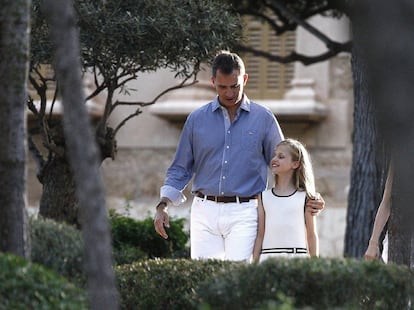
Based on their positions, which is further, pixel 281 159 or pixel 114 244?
pixel 114 244

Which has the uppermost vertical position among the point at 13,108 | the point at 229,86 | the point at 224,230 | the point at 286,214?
the point at 229,86

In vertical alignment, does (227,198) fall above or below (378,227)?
above

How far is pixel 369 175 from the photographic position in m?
12.5

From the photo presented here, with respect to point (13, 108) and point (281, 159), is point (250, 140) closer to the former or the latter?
point (281, 159)

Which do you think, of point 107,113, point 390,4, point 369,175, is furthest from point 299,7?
point 390,4

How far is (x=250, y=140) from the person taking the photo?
8.75 m

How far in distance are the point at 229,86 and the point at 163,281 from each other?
178 centimetres

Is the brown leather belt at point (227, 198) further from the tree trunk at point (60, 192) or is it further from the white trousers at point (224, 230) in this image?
the tree trunk at point (60, 192)

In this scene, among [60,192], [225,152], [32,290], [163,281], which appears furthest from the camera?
[60,192]

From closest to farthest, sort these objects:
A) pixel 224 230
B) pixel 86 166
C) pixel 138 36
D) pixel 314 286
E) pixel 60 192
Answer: pixel 86 166
pixel 314 286
pixel 224 230
pixel 138 36
pixel 60 192

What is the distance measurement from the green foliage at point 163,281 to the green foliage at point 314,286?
24.6 inches

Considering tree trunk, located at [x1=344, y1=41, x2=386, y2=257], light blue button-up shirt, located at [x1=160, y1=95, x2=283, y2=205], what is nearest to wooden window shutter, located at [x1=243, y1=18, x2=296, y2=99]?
tree trunk, located at [x1=344, y1=41, x2=386, y2=257]

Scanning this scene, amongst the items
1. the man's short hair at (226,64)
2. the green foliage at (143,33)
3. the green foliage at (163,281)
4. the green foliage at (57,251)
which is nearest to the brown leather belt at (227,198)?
the man's short hair at (226,64)

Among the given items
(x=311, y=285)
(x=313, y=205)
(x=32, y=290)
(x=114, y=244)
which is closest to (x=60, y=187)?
(x=114, y=244)
